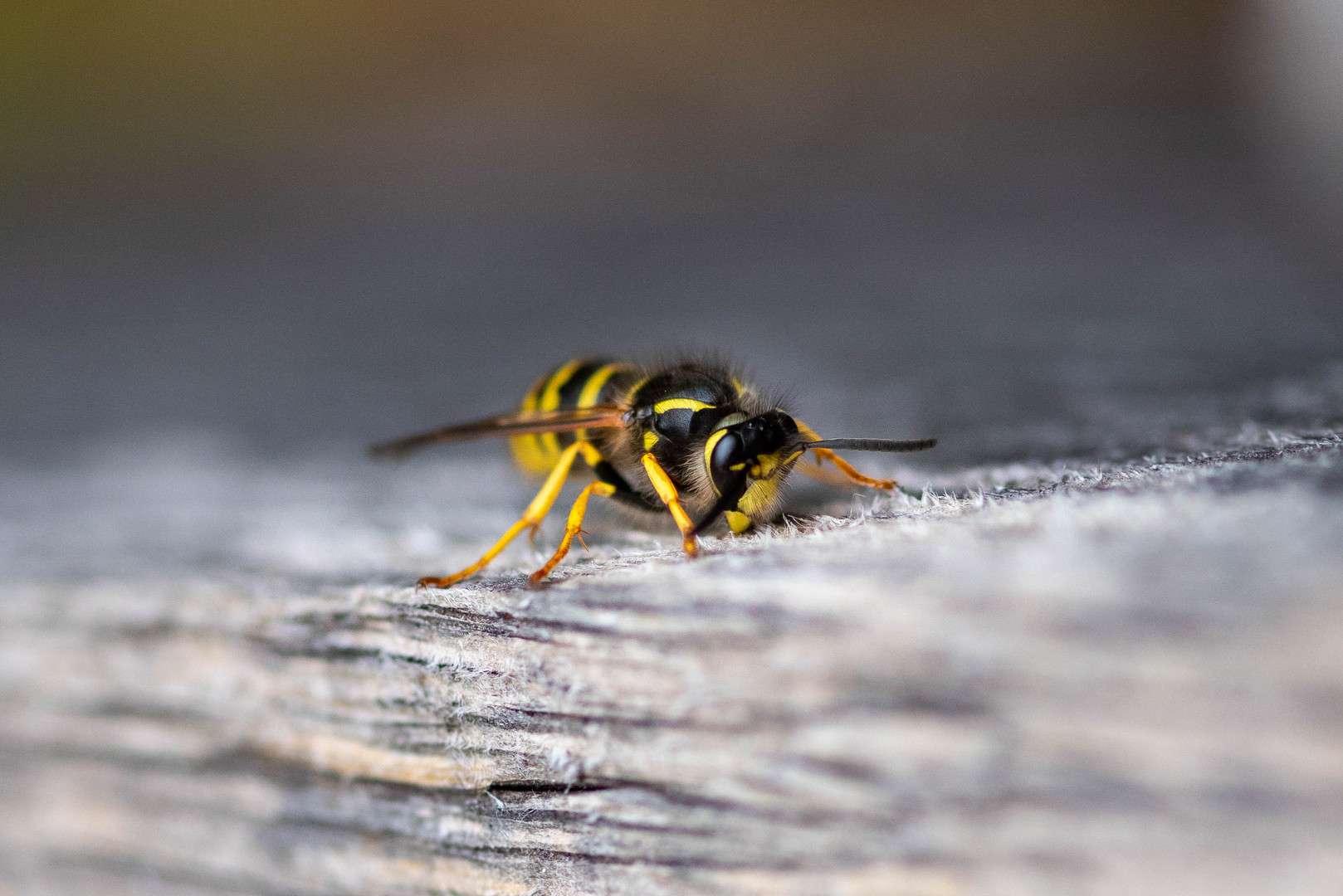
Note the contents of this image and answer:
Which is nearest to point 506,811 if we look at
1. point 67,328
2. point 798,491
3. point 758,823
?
point 758,823

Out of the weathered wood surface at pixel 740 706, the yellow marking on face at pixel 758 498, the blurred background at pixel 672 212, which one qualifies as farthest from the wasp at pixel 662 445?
the blurred background at pixel 672 212

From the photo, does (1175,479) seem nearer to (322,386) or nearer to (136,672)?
(136,672)

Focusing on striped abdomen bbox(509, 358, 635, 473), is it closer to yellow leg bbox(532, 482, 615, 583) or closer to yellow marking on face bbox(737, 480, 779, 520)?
yellow leg bbox(532, 482, 615, 583)

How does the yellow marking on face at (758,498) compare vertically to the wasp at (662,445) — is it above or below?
below

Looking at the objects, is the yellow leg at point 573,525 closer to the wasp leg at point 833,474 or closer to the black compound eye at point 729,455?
the black compound eye at point 729,455

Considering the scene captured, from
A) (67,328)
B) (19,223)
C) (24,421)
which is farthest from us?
(19,223)

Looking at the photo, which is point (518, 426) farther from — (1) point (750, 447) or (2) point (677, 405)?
(1) point (750, 447)
